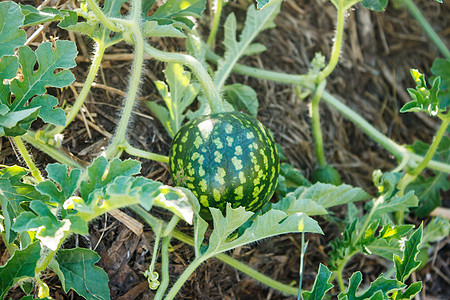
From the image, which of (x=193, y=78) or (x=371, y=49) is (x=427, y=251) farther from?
(x=193, y=78)

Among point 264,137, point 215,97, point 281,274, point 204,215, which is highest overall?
point 215,97

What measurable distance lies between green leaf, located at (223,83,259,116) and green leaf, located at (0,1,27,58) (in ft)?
3.67

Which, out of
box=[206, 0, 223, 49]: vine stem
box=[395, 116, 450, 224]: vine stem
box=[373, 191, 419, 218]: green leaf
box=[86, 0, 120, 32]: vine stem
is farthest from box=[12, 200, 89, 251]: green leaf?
box=[395, 116, 450, 224]: vine stem

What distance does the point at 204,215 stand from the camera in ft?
7.09

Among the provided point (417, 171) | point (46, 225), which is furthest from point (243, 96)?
point (46, 225)

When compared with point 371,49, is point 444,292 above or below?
below

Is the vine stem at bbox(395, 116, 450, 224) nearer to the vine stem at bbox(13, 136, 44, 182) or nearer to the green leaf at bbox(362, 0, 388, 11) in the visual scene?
the green leaf at bbox(362, 0, 388, 11)

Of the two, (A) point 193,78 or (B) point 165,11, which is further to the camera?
(A) point 193,78

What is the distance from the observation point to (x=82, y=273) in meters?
1.93

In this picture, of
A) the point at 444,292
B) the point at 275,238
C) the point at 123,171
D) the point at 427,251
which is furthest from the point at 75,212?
the point at 444,292

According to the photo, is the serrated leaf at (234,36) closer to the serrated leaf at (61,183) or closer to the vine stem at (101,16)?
the vine stem at (101,16)

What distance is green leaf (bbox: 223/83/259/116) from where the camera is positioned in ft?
8.79

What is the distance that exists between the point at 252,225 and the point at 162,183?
49cm

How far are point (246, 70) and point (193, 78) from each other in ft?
1.06
